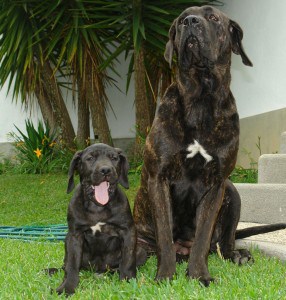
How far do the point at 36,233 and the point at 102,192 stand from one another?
212cm

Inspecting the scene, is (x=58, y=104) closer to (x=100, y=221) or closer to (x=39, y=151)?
(x=39, y=151)

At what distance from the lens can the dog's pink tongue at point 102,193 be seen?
3.42m

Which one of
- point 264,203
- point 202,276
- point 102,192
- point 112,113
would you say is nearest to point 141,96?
point 112,113

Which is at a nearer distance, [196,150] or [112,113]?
[196,150]

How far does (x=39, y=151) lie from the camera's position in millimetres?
9969

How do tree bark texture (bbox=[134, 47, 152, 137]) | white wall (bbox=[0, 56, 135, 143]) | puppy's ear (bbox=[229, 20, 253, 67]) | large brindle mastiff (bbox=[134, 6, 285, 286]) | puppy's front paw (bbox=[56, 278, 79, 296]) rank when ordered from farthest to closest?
white wall (bbox=[0, 56, 135, 143]) < tree bark texture (bbox=[134, 47, 152, 137]) < puppy's ear (bbox=[229, 20, 253, 67]) < large brindle mastiff (bbox=[134, 6, 285, 286]) < puppy's front paw (bbox=[56, 278, 79, 296])

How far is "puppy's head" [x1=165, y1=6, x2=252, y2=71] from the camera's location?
329 cm

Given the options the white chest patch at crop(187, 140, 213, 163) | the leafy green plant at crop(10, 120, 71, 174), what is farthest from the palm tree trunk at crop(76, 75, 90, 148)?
the white chest patch at crop(187, 140, 213, 163)

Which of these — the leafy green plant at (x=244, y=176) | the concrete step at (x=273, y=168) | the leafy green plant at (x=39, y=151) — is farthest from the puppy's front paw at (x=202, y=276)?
the leafy green plant at (x=39, y=151)

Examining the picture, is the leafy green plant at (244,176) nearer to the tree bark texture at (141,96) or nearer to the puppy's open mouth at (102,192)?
the tree bark texture at (141,96)

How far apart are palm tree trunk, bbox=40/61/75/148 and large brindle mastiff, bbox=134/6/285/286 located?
6.43 m

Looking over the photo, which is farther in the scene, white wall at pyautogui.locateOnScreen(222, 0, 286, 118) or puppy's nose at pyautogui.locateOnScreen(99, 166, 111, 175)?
white wall at pyautogui.locateOnScreen(222, 0, 286, 118)

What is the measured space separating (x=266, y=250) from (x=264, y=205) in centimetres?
112

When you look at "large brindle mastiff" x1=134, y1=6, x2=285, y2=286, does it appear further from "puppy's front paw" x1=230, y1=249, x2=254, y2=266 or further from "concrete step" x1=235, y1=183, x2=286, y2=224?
"concrete step" x1=235, y1=183, x2=286, y2=224
